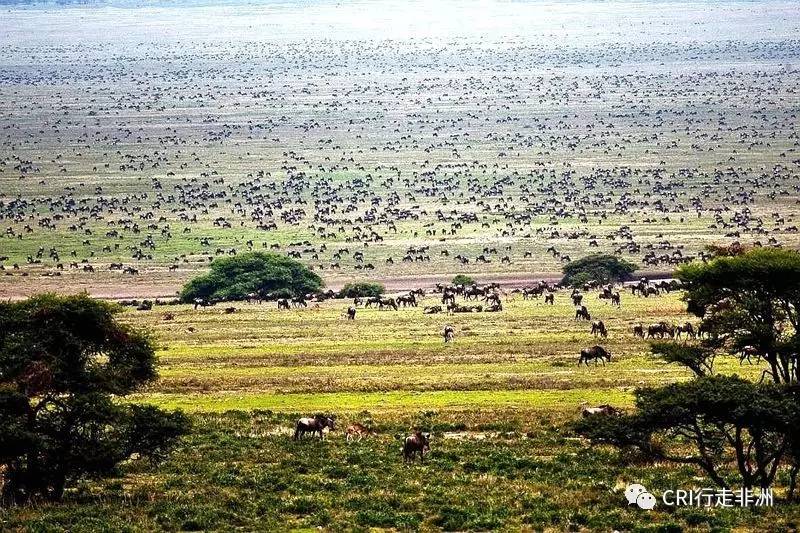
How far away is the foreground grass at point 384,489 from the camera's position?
22.4 m

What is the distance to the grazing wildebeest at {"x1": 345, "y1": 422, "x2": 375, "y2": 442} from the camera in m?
31.6

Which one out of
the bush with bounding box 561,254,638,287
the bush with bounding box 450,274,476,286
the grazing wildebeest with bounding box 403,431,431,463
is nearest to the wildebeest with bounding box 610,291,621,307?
the bush with bounding box 561,254,638,287

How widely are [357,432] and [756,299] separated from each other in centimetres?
1010

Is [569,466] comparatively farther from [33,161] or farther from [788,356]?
[33,161]

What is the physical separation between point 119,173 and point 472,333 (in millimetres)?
90435

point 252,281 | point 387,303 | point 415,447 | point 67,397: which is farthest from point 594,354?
point 252,281

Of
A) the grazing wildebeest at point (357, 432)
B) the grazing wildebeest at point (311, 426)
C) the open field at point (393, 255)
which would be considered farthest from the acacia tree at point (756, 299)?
the grazing wildebeest at point (311, 426)

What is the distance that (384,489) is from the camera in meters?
25.1

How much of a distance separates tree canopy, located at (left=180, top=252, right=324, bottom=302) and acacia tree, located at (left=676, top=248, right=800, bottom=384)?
51.5 metres

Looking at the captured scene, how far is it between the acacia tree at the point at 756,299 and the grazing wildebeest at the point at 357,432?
8.52 m

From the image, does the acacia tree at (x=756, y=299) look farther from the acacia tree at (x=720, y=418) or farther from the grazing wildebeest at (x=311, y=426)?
the grazing wildebeest at (x=311, y=426)

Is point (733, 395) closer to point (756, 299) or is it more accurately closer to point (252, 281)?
point (756, 299)

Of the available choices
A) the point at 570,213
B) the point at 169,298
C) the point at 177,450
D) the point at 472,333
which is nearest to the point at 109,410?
the point at 177,450

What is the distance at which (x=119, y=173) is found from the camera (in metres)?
139
